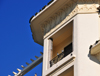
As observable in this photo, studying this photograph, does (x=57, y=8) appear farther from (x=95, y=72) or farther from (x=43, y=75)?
(x=95, y=72)

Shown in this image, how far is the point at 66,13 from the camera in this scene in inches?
714

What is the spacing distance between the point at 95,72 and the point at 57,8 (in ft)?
14.2

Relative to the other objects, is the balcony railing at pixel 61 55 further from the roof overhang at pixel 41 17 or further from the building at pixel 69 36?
the roof overhang at pixel 41 17

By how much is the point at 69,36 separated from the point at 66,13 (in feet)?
3.61

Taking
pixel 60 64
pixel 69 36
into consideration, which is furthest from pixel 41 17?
pixel 60 64

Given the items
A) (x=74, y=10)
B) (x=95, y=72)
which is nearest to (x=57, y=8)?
(x=74, y=10)

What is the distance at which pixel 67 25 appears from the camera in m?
17.8

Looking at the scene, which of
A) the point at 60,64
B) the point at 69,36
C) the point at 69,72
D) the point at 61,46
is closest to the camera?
the point at 69,72

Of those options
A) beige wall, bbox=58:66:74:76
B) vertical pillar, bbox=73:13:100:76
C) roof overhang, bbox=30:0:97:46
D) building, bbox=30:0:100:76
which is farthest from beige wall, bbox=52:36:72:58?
beige wall, bbox=58:66:74:76

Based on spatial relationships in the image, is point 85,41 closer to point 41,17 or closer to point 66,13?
point 66,13

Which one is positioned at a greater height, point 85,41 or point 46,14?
point 46,14

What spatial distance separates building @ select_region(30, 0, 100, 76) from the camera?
15.8 meters

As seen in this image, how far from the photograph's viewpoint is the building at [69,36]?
15805mm

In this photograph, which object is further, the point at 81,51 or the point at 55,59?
the point at 55,59
